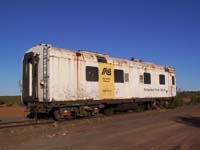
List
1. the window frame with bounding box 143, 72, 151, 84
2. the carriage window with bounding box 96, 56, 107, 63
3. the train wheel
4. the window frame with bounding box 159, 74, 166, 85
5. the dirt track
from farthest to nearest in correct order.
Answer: the window frame with bounding box 159, 74, 166, 85 < the window frame with bounding box 143, 72, 151, 84 < the carriage window with bounding box 96, 56, 107, 63 < the train wheel < the dirt track

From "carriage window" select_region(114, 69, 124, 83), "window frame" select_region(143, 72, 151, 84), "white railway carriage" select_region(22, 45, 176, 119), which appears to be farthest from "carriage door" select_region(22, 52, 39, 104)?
"window frame" select_region(143, 72, 151, 84)

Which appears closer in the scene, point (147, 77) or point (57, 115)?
point (57, 115)

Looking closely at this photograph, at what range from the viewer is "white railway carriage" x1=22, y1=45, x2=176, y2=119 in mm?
14664

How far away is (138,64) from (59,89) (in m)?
8.11

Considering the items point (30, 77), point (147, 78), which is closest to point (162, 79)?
point (147, 78)

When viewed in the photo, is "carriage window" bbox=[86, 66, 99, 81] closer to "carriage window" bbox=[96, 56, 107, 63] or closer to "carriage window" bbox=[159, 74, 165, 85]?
"carriage window" bbox=[96, 56, 107, 63]

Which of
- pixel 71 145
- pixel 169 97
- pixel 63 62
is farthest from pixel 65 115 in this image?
pixel 169 97

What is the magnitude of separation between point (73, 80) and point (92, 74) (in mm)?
1530

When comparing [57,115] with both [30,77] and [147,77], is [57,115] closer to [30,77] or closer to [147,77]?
[30,77]

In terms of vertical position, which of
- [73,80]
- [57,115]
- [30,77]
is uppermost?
[30,77]

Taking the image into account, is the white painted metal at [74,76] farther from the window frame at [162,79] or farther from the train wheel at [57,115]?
the window frame at [162,79]

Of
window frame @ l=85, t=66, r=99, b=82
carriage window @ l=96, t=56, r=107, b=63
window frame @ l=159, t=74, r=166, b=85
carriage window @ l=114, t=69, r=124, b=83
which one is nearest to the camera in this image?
window frame @ l=85, t=66, r=99, b=82

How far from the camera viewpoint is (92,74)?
16750mm

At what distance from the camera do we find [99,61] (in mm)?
17297
